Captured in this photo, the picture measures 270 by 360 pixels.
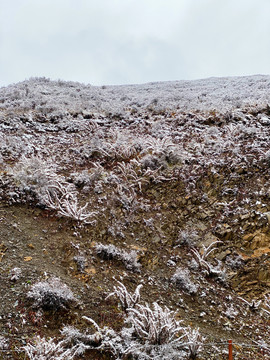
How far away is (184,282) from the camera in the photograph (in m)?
5.42

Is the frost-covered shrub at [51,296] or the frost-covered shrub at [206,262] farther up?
the frost-covered shrub at [51,296]

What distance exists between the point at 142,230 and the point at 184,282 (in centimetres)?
178

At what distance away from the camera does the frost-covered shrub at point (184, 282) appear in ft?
17.5

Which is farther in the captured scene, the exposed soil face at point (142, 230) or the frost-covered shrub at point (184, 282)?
the frost-covered shrub at point (184, 282)

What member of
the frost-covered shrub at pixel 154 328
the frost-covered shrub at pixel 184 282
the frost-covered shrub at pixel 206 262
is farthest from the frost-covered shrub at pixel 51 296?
the frost-covered shrub at pixel 206 262

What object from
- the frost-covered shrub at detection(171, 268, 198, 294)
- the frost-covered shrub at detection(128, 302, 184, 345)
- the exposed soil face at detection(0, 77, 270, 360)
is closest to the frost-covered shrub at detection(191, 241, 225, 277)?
the exposed soil face at detection(0, 77, 270, 360)

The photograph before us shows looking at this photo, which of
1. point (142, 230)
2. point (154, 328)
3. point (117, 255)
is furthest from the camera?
point (142, 230)

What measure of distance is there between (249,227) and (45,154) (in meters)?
7.07

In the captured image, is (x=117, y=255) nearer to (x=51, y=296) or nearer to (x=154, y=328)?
(x=51, y=296)

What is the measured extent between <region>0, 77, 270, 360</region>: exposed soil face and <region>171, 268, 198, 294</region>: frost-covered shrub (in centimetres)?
2

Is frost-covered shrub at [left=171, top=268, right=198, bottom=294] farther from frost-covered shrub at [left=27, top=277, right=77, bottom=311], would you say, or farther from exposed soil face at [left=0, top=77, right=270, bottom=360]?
frost-covered shrub at [left=27, top=277, right=77, bottom=311]

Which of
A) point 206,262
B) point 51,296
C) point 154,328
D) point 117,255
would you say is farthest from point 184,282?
point 51,296

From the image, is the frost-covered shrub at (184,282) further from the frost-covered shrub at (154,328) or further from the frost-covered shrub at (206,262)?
the frost-covered shrub at (154,328)

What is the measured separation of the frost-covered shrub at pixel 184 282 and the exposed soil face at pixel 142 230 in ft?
0.08
